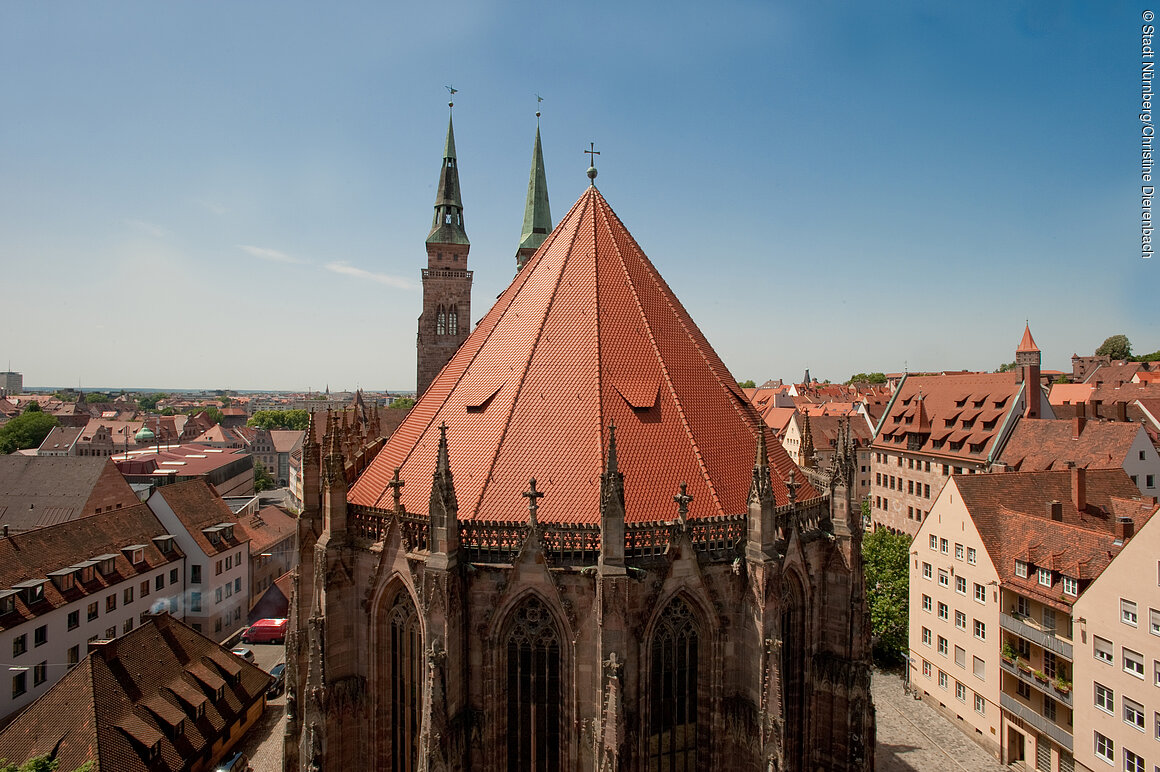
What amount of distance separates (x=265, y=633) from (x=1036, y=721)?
37440mm

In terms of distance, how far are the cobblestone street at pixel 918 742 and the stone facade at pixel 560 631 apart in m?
12.5

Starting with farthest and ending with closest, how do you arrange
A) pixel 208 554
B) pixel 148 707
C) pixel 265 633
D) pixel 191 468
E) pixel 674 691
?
pixel 191 468 < pixel 265 633 < pixel 208 554 < pixel 148 707 < pixel 674 691

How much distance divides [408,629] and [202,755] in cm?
1629

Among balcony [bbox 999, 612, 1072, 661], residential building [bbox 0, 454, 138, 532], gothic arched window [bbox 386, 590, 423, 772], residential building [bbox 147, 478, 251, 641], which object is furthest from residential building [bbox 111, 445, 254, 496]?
balcony [bbox 999, 612, 1072, 661]

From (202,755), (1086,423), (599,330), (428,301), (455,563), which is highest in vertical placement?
(428,301)

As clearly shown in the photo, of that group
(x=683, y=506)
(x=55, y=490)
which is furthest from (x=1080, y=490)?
(x=55, y=490)

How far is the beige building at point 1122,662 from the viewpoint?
18.7m

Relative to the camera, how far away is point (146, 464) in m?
56.2

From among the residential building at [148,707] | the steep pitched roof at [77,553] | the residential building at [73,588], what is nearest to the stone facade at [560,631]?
the residential building at [148,707]

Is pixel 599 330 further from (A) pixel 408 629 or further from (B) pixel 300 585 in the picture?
(B) pixel 300 585

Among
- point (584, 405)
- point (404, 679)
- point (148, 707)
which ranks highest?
point (584, 405)

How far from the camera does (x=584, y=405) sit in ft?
50.0

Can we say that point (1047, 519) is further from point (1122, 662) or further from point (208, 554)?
point (208, 554)

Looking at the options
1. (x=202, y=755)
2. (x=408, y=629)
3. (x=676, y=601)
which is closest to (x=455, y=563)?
(x=408, y=629)
